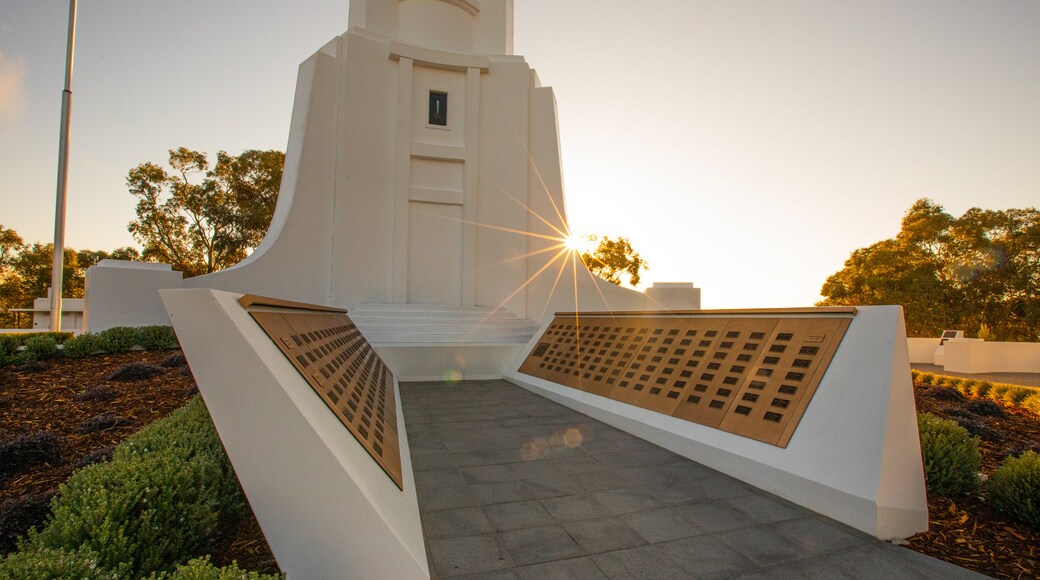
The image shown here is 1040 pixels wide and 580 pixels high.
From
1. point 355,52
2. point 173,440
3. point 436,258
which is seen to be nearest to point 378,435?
point 173,440

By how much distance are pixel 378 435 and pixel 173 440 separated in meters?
1.42

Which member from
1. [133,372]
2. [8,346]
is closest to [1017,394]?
[133,372]

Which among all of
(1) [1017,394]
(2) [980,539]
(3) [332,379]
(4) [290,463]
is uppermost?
(3) [332,379]

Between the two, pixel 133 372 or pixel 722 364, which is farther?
pixel 133 372

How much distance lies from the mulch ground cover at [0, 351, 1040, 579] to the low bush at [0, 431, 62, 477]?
1 centimetres

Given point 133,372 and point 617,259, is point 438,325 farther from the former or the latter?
point 617,259

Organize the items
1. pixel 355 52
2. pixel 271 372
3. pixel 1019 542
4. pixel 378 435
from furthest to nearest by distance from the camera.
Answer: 1. pixel 355 52
2. pixel 378 435
3. pixel 1019 542
4. pixel 271 372

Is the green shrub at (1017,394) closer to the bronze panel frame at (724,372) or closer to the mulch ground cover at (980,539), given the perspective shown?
the mulch ground cover at (980,539)

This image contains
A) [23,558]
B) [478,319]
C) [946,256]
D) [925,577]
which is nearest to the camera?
[23,558]

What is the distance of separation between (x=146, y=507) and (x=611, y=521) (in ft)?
8.50

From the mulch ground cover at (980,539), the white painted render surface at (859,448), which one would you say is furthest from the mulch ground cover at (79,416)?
the mulch ground cover at (980,539)

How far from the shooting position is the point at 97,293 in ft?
31.2

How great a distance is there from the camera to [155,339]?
869 centimetres

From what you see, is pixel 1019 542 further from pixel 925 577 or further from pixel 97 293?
pixel 97 293
